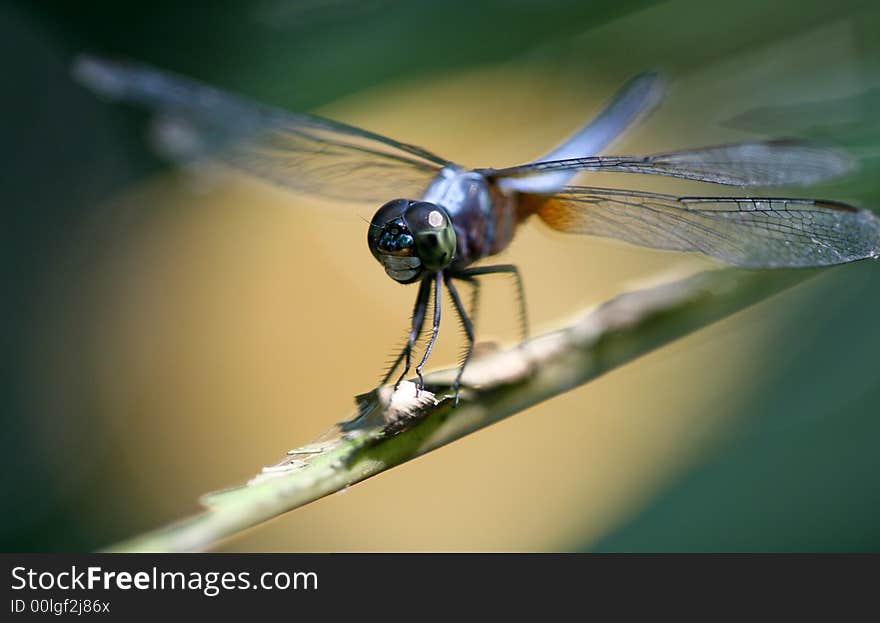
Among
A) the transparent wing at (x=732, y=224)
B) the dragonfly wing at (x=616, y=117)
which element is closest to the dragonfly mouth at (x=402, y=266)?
the transparent wing at (x=732, y=224)

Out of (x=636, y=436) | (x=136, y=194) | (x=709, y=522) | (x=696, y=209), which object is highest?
(x=136, y=194)

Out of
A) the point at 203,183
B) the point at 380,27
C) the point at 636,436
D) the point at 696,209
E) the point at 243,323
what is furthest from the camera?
the point at 243,323

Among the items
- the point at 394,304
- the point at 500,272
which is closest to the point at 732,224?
the point at 500,272

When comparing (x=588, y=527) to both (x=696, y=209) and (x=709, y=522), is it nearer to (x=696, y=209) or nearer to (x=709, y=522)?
(x=709, y=522)

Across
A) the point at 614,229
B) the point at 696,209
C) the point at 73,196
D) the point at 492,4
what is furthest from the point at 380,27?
the point at 73,196

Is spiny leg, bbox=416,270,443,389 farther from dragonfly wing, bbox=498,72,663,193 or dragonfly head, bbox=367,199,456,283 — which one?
dragonfly wing, bbox=498,72,663,193

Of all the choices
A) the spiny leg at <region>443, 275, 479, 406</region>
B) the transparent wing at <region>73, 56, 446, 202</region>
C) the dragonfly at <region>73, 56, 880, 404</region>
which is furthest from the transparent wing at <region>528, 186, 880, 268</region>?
the transparent wing at <region>73, 56, 446, 202</region>

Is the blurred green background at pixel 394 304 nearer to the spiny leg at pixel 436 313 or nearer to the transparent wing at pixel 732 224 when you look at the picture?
the transparent wing at pixel 732 224
